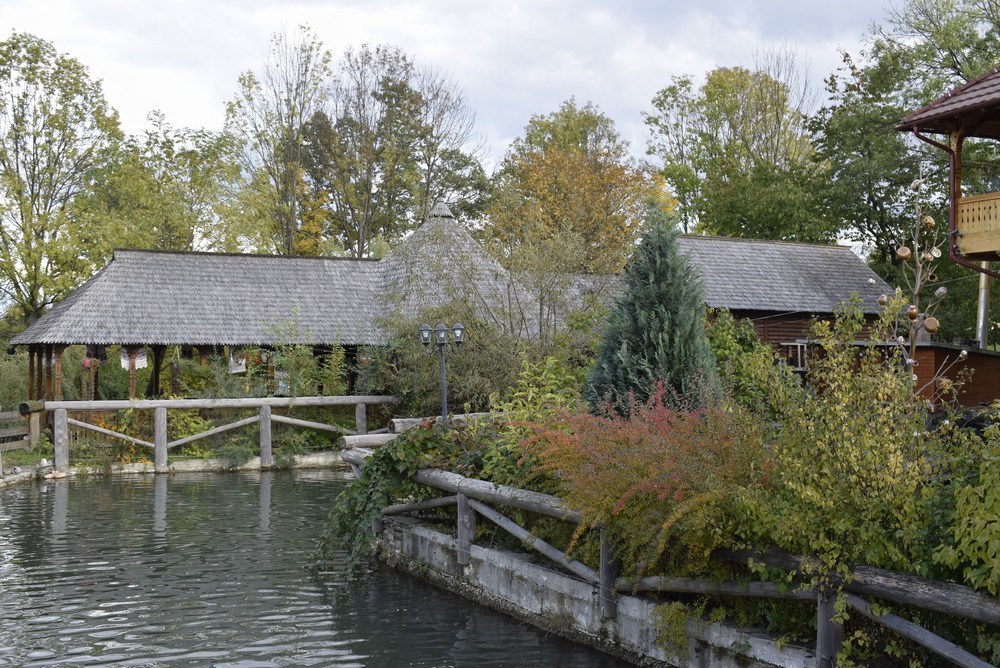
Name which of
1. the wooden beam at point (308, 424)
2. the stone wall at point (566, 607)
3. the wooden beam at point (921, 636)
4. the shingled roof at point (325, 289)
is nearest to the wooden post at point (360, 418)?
the wooden beam at point (308, 424)

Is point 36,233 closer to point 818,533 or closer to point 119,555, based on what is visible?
point 119,555

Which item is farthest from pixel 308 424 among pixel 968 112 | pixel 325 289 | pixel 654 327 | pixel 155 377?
pixel 968 112

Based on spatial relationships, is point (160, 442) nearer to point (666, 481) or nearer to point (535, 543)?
point (535, 543)

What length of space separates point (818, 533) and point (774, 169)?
32.9 meters

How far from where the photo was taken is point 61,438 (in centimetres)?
1938

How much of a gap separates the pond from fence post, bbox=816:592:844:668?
1.91m

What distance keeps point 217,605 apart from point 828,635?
18.7 feet

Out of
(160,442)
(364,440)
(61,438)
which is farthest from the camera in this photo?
(160,442)

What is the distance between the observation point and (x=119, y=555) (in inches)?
442

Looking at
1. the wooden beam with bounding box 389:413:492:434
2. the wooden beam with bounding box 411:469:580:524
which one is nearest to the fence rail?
the wooden beam with bounding box 389:413:492:434

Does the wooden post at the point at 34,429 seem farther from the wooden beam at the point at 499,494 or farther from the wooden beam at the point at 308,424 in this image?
the wooden beam at the point at 499,494

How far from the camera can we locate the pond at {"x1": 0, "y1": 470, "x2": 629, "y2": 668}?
746 cm

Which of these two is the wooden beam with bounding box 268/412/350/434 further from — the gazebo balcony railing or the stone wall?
the gazebo balcony railing

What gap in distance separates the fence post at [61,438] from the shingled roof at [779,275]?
1492 cm
